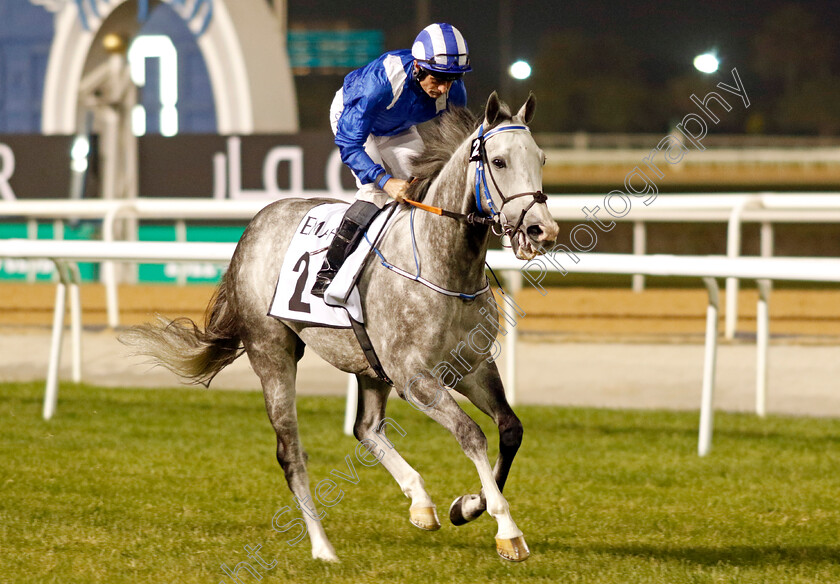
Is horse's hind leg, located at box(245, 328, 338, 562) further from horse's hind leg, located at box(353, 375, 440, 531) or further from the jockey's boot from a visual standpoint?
the jockey's boot

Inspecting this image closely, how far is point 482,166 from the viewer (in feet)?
10.0

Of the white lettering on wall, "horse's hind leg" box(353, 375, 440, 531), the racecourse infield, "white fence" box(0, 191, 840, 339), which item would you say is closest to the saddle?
"horse's hind leg" box(353, 375, 440, 531)

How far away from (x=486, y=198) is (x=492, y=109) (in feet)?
0.77

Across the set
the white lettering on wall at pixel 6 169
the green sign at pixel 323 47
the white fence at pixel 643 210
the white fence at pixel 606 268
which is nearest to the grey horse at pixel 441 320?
the white fence at pixel 606 268

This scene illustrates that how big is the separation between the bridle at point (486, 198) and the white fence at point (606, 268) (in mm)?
1056

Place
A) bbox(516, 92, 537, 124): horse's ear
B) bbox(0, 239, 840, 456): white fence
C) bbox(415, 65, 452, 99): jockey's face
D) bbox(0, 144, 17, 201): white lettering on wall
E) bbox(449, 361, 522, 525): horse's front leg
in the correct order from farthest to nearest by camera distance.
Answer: bbox(0, 144, 17, 201): white lettering on wall
bbox(0, 239, 840, 456): white fence
bbox(415, 65, 452, 99): jockey's face
bbox(449, 361, 522, 525): horse's front leg
bbox(516, 92, 537, 124): horse's ear

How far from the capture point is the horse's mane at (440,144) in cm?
341

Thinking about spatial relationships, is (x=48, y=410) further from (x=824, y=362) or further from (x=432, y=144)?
(x=824, y=362)

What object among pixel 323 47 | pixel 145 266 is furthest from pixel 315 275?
pixel 323 47

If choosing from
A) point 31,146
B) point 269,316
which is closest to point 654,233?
point 31,146

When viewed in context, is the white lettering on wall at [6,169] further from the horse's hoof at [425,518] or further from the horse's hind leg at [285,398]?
the horse's hoof at [425,518]

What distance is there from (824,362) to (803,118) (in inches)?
1900

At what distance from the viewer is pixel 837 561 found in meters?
3.37

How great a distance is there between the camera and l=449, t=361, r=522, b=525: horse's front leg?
3.22 meters
